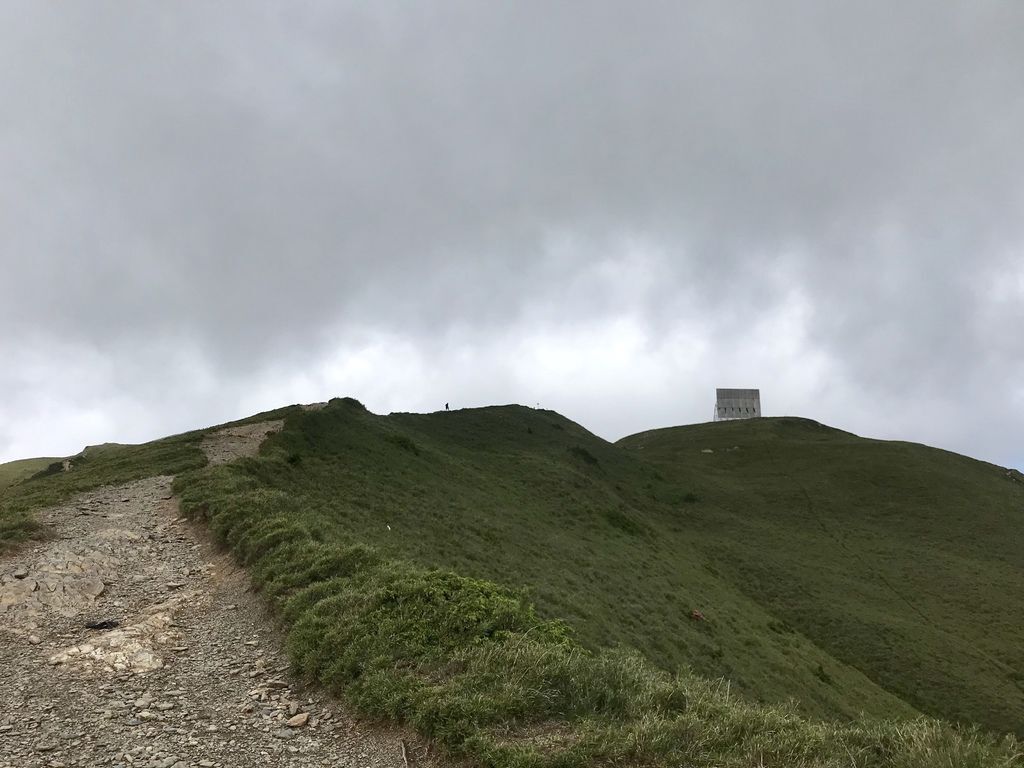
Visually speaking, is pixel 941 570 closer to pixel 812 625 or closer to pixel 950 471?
pixel 812 625

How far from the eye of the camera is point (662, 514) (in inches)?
2142

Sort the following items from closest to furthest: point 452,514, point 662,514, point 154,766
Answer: point 154,766, point 452,514, point 662,514

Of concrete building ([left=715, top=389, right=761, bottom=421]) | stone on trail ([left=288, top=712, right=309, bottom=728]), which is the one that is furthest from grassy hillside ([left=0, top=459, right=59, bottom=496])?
concrete building ([left=715, top=389, right=761, bottom=421])

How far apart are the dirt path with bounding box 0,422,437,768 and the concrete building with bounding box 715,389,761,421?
138282mm

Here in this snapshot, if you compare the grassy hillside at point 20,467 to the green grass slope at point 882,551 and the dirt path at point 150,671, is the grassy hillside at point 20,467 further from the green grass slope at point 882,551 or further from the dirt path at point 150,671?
the dirt path at point 150,671

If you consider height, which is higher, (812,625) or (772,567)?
(772,567)

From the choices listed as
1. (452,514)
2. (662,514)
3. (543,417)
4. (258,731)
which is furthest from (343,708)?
(543,417)

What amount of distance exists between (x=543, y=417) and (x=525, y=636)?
2434 inches

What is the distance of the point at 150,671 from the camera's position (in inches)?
396

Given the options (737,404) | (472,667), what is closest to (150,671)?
(472,667)

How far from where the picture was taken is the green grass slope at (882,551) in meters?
34.4

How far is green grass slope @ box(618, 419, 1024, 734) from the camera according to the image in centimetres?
3438

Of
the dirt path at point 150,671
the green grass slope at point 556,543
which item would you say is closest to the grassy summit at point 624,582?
the green grass slope at point 556,543

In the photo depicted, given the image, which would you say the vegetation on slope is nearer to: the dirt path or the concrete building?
the dirt path
